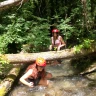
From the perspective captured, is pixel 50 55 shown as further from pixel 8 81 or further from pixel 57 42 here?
pixel 57 42

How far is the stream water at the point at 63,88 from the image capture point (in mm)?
7121

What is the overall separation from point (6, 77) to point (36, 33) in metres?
3.20

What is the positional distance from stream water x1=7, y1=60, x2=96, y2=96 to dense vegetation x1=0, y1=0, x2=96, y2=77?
4.21 feet

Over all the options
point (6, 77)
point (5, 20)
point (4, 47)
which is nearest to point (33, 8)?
point (5, 20)

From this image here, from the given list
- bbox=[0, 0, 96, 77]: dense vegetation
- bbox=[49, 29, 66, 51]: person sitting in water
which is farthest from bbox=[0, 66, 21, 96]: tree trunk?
bbox=[49, 29, 66, 51]: person sitting in water

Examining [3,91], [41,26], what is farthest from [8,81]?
[41,26]

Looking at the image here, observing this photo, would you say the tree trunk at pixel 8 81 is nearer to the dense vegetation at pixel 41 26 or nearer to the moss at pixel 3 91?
the moss at pixel 3 91

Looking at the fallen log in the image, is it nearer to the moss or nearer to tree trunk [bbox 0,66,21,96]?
tree trunk [bbox 0,66,21,96]

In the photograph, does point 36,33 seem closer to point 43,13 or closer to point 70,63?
point 70,63

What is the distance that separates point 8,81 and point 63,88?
6.03ft

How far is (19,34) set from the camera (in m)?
9.93

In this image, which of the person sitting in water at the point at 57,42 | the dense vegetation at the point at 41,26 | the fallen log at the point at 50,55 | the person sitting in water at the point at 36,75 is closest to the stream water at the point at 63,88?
the person sitting in water at the point at 36,75

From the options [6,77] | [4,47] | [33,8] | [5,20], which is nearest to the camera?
[6,77]

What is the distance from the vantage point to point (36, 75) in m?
7.23
